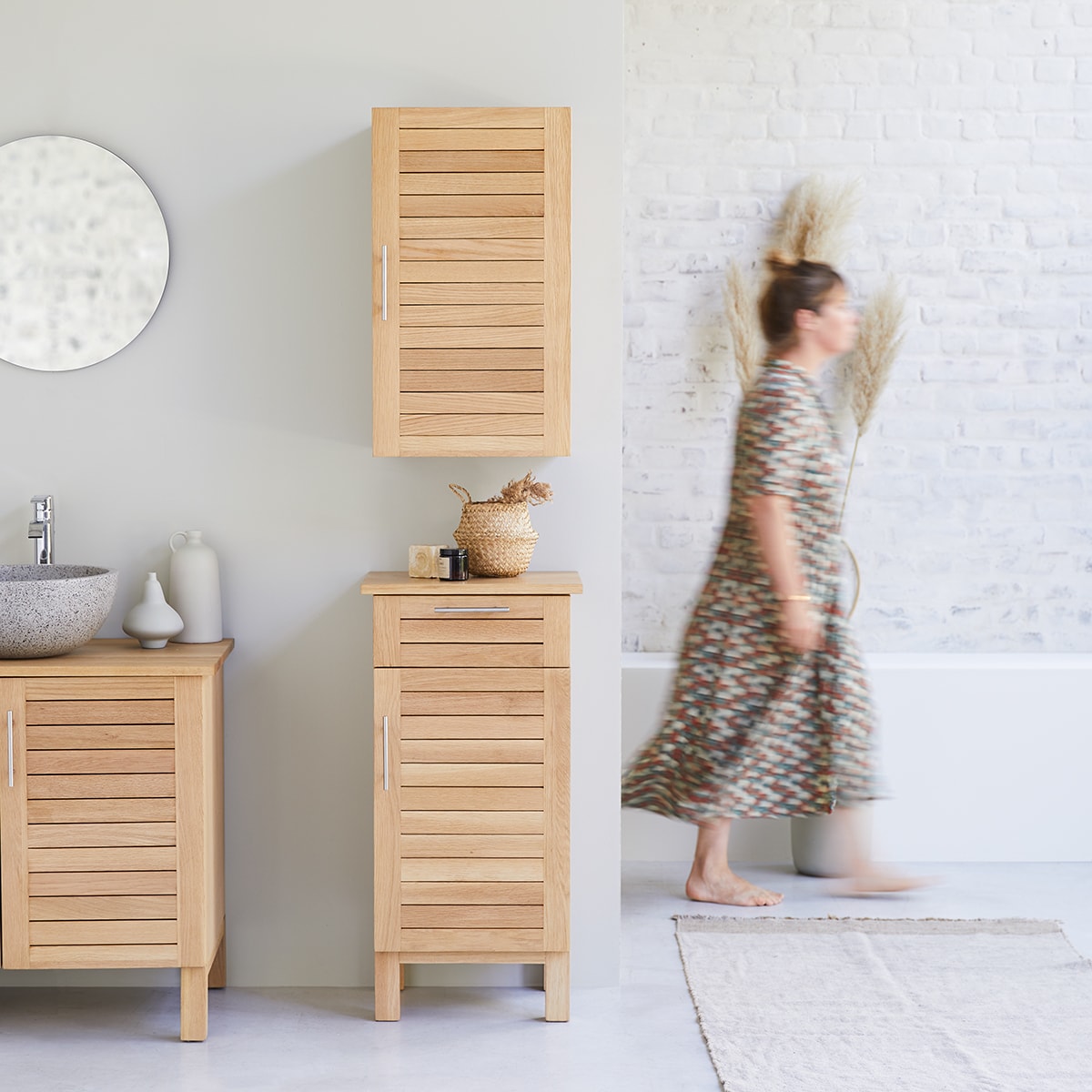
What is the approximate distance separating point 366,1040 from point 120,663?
0.92 metres

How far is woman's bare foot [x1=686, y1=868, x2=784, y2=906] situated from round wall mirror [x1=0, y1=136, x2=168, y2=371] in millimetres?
2035

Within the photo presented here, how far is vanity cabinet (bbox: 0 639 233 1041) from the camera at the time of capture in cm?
229

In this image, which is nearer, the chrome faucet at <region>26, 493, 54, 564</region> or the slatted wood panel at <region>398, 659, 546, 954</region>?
the slatted wood panel at <region>398, 659, 546, 954</region>

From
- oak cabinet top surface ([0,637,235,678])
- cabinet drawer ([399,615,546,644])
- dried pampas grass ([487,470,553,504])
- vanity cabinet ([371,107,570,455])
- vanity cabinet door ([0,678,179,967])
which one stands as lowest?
vanity cabinet door ([0,678,179,967])

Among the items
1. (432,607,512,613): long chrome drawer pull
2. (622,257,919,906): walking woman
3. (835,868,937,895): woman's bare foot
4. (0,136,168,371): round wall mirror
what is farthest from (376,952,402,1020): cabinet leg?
(0,136,168,371): round wall mirror

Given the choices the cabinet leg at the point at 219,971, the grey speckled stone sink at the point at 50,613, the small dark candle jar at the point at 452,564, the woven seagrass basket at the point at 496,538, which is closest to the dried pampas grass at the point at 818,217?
the woven seagrass basket at the point at 496,538

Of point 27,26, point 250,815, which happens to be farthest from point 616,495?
point 27,26

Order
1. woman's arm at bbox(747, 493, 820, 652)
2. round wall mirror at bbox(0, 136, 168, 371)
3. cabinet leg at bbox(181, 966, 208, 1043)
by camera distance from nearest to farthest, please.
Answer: cabinet leg at bbox(181, 966, 208, 1043) → round wall mirror at bbox(0, 136, 168, 371) → woman's arm at bbox(747, 493, 820, 652)

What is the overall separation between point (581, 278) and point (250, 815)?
145cm

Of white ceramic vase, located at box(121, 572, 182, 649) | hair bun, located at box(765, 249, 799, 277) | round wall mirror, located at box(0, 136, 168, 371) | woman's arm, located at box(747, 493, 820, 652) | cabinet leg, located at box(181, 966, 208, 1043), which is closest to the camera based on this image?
cabinet leg, located at box(181, 966, 208, 1043)

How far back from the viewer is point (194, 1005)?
7.77ft

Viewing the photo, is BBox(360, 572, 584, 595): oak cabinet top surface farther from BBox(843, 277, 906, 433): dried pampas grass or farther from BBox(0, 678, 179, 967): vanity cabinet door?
BBox(843, 277, 906, 433): dried pampas grass

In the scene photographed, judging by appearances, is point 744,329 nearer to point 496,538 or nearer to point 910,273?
point 910,273

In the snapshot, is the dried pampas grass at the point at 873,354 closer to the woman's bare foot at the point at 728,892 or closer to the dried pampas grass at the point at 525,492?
the woman's bare foot at the point at 728,892
